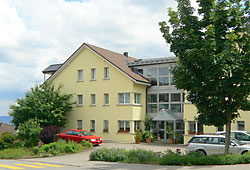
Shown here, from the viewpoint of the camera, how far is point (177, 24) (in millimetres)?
15461

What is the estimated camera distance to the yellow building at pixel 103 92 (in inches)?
1227

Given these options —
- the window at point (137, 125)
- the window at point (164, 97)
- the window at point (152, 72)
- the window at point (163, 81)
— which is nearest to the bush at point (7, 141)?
the window at point (137, 125)

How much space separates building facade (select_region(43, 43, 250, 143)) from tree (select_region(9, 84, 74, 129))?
7.22 ft

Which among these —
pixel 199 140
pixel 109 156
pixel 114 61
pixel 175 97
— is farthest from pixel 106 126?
pixel 199 140

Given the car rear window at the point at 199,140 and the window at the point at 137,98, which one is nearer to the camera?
the car rear window at the point at 199,140

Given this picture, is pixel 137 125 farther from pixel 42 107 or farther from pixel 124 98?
pixel 42 107

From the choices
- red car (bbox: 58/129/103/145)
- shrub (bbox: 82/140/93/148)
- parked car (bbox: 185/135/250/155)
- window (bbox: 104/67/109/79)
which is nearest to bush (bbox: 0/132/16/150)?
red car (bbox: 58/129/103/145)

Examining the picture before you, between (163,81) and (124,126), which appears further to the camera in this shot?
(163,81)

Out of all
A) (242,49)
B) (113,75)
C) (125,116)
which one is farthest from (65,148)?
(242,49)

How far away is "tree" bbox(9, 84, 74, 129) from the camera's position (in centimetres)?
3156

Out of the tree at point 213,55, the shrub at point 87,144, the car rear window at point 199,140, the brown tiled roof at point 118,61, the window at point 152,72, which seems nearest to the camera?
the tree at point 213,55

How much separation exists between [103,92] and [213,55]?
20.5 meters

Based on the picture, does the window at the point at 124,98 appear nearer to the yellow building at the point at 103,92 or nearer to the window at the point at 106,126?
the yellow building at the point at 103,92

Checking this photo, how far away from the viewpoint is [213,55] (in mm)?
13672
